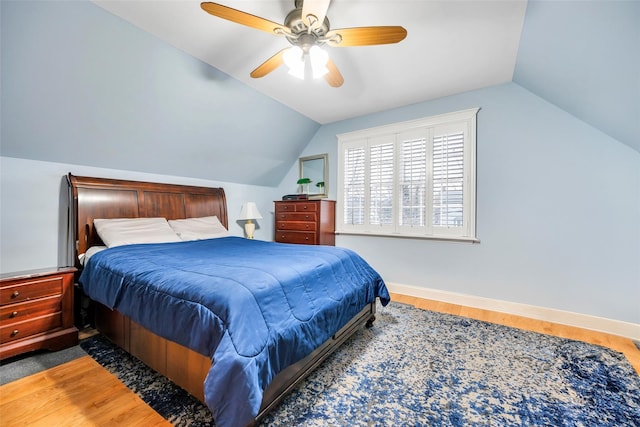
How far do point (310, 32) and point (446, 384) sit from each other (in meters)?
2.47

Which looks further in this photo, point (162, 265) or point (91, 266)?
point (91, 266)

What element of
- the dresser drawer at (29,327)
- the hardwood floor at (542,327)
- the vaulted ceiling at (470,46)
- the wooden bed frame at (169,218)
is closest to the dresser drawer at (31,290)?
the dresser drawer at (29,327)

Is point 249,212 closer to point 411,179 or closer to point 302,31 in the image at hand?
point 411,179

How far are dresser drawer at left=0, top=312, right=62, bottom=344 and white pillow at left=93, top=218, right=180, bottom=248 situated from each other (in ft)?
2.18

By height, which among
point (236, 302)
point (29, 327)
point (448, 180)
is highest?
point (448, 180)

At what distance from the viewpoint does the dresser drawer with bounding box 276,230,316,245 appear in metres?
3.77

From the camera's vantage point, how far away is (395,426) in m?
1.30

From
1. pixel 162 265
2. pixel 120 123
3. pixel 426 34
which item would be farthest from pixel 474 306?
pixel 120 123

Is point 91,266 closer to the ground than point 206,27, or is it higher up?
closer to the ground

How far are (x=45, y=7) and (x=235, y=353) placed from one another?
8.25 ft

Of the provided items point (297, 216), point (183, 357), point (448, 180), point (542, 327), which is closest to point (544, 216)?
point (448, 180)

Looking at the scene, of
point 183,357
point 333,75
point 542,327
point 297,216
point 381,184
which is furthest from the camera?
point 297,216

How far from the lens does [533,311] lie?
106 inches

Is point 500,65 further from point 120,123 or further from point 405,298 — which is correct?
point 120,123
